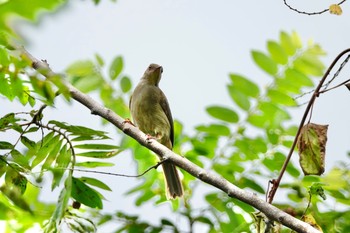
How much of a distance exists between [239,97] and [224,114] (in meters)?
0.17

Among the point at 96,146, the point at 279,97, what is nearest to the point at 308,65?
the point at 279,97

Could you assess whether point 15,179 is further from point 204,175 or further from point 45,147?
point 204,175

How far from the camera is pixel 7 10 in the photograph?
2.82ft

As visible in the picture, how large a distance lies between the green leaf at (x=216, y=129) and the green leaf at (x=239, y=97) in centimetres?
20

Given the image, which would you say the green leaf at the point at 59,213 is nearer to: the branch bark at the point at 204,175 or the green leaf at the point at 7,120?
the branch bark at the point at 204,175

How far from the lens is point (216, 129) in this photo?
403 centimetres

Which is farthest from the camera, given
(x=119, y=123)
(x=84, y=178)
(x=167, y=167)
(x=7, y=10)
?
(x=167, y=167)

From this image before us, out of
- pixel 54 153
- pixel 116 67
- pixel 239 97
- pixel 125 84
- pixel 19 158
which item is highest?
pixel 116 67

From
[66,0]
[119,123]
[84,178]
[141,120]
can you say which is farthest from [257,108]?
[66,0]

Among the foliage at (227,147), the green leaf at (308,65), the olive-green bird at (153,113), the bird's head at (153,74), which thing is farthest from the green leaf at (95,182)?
the bird's head at (153,74)

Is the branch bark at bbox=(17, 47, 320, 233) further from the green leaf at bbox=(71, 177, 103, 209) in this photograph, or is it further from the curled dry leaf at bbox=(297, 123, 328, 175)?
the green leaf at bbox=(71, 177, 103, 209)

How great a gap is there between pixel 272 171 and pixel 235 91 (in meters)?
0.64

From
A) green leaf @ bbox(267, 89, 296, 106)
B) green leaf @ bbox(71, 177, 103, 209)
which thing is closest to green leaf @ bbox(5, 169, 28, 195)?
green leaf @ bbox(71, 177, 103, 209)

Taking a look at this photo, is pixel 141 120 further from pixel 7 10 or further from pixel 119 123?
pixel 7 10
